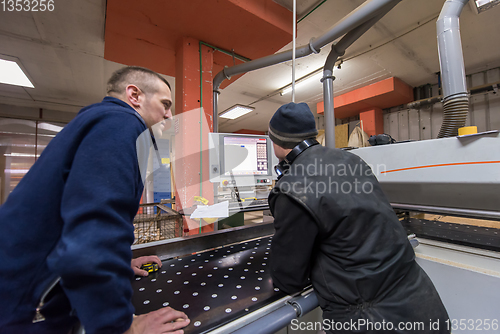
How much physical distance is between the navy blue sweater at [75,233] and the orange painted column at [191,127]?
1.62 m

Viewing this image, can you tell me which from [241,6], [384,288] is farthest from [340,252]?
[241,6]

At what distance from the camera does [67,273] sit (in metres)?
0.46

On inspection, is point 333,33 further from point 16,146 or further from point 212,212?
point 16,146

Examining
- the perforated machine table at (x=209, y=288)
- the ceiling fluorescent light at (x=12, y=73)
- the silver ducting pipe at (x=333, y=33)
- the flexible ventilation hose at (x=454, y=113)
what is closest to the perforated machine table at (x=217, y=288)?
the perforated machine table at (x=209, y=288)

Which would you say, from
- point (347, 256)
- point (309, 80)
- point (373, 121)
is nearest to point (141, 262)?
point (347, 256)

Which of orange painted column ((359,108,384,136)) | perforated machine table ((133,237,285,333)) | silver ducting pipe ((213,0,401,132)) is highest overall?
orange painted column ((359,108,384,136))

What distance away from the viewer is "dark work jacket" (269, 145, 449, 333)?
766 millimetres

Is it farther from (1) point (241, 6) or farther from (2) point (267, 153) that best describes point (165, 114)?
(1) point (241, 6)

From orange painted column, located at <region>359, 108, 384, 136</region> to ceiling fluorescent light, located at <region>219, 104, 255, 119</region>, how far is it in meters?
3.02

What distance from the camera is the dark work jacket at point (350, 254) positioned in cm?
77

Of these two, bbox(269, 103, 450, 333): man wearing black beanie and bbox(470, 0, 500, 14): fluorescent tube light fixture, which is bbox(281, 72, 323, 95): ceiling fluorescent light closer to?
bbox(470, 0, 500, 14): fluorescent tube light fixture

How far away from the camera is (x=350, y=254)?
793 millimetres

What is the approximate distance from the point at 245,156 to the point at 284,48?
91.7 inches

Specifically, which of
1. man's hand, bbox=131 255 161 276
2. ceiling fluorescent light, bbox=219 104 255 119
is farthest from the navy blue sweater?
ceiling fluorescent light, bbox=219 104 255 119
